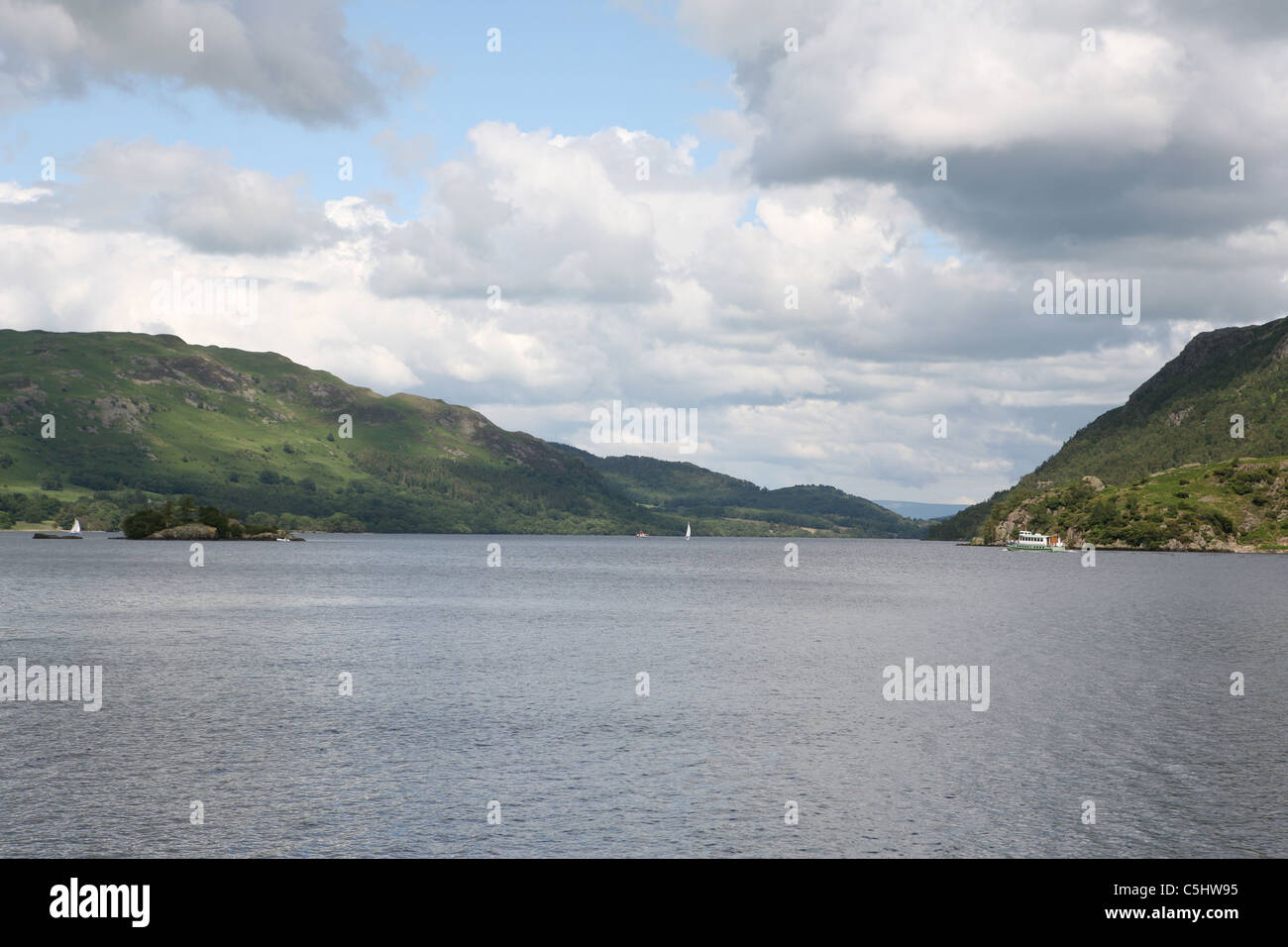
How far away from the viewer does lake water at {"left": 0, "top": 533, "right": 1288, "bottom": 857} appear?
1486 inches

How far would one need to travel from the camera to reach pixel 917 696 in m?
70.2

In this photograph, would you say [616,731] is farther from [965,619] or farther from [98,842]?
[965,619]

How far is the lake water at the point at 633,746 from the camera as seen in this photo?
37.8 meters

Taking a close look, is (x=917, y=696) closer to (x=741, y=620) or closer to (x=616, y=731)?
(x=616, y=731)

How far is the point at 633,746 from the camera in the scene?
53.2 metres

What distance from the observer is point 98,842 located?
35.5 metres

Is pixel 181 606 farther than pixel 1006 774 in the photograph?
Yes
